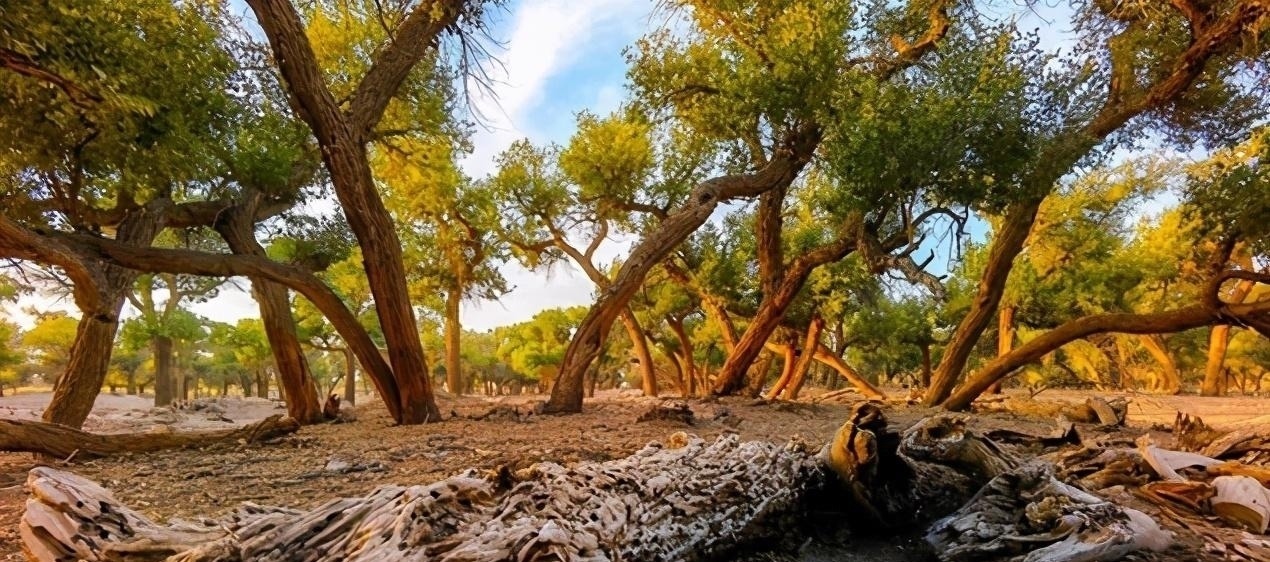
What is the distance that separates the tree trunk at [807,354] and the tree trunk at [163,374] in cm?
1664

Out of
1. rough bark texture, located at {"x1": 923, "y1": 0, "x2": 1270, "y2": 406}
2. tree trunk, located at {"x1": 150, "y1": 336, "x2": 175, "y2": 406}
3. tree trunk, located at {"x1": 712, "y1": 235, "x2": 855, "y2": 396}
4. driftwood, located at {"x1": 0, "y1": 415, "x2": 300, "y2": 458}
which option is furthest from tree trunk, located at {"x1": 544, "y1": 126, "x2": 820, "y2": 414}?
tree trunk, located at {"x1": 150, "y1": 336, "x2": 175, "y2": 406}

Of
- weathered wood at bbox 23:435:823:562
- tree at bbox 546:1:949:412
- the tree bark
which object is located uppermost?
tree at bbox 546:1:949:412

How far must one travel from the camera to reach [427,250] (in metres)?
14.3

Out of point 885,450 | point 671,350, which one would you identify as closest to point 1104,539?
point 885,450

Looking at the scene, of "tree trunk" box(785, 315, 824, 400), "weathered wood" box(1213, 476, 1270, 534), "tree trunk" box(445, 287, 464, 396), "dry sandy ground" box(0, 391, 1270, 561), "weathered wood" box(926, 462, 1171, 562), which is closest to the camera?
"weathered wood" box(926, 462, 1171, 562)

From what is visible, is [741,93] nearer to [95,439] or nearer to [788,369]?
[95,439]

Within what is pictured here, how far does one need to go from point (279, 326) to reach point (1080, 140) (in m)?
9.57

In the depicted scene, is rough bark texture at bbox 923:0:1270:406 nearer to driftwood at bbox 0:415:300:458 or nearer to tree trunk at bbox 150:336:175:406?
driftwood at bbox 0:415:300:458

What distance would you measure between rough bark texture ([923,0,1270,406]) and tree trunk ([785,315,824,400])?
3757 millimetres

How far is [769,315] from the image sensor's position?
10086 mm

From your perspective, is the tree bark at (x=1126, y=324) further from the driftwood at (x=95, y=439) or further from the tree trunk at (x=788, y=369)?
the driftwood at (x=95, y=439)

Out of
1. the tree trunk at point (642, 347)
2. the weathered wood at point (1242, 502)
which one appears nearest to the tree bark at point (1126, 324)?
the weathered wood at point (1242, 502)

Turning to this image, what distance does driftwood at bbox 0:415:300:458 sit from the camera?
13.1 ft

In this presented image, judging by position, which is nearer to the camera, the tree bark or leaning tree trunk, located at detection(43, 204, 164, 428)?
leaning tree trunk, located at detection(43, 204, 164, 428)
